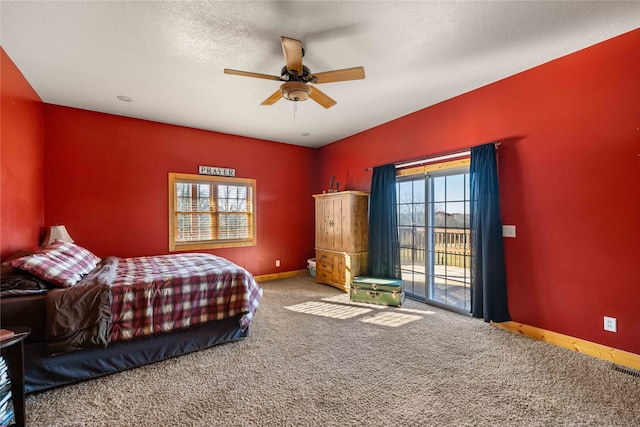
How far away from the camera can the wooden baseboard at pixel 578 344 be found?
2.38 metres

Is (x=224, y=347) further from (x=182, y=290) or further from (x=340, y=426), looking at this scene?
(x=340, y=426)

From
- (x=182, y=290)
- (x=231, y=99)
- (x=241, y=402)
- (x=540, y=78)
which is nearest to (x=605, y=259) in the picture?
(x=540, y=78)

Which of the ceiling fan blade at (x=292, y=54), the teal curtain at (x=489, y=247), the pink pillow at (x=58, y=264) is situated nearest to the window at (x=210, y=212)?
the pink pillow at (x=58, y=264)

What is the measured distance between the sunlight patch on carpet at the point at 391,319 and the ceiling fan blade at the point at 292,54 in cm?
284

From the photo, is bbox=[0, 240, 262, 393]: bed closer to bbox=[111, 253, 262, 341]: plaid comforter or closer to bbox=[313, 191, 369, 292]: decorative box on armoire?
bbox=[111, 253, 262, 341]: plaid comforter

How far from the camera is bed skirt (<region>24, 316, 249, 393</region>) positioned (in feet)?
6.77

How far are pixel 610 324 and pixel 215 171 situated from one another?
213 inches

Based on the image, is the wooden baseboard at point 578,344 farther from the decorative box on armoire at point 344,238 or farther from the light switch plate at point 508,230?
the decorative box on armoire at point 344,238

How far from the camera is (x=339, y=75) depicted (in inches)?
95.4

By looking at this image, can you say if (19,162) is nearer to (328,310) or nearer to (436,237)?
(328,310)

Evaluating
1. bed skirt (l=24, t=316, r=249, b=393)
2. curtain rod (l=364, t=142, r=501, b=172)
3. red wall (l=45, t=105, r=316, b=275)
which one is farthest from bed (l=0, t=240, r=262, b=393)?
curtain rod (l=364, t=142, r=501, b=172)

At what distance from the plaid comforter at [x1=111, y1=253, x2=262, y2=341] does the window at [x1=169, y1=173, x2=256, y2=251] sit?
64.2 inches

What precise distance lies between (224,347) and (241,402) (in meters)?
0.90

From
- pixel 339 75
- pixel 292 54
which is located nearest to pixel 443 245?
pixel 339 75
